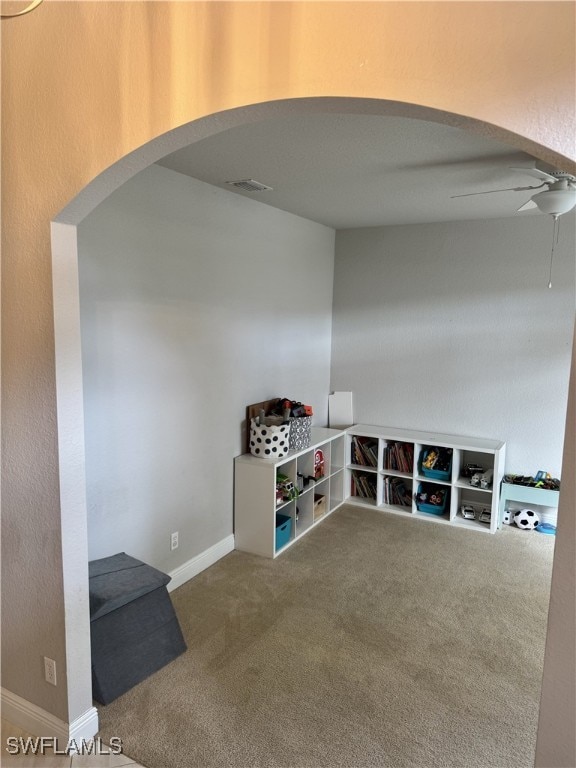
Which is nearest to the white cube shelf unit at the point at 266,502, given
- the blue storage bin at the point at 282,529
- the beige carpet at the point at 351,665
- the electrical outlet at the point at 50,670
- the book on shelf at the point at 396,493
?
the blue storage bin at the point at 282,529

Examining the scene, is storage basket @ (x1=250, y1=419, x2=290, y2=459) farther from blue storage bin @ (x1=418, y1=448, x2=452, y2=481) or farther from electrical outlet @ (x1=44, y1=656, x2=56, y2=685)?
electrical outlet @ (x1=44, y1=656, x2=56, y2=685)

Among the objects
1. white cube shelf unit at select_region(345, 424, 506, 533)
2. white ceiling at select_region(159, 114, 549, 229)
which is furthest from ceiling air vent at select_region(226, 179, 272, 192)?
white cube shelf unit at select_region(345, 424, 506, 533)

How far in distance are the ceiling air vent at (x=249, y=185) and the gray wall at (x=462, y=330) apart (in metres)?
1.73

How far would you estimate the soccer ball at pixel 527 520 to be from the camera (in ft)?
13.9

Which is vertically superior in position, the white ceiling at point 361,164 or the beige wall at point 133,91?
the white ceiling at point 361,164

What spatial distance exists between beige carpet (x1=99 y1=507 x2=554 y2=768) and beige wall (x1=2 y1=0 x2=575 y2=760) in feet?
1.85

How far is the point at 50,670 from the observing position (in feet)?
6.75

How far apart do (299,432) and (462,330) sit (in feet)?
5.66

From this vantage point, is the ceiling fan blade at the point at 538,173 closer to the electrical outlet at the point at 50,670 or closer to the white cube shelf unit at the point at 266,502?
the white cube shelf unit at the point at 266,502

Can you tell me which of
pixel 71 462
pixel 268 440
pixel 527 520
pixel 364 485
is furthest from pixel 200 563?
pixel 527 520

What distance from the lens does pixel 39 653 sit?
2.08 metres

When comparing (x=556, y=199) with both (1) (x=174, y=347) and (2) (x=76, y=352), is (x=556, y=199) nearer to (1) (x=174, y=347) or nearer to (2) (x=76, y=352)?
(1) (x=174, y=347)

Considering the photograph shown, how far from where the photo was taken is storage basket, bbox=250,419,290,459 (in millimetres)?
3727

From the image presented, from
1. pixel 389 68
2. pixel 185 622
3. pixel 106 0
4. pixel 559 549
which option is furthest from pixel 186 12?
pixel 185 622
